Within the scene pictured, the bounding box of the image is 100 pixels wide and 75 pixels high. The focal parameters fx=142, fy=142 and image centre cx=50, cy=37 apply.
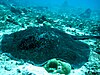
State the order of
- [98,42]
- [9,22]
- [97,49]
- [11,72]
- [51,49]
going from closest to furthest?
[11,72] → [51,49] → [97,49] → [98,42] → [9,22]

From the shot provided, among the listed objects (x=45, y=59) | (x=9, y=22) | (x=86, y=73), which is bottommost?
(x=86, y=73)

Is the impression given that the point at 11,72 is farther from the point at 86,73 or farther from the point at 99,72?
the point at 99,72

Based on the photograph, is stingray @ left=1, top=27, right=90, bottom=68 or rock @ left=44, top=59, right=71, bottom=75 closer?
rock @ left=44, top=59, right=71, bottom=75

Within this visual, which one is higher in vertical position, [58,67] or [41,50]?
[41,50]

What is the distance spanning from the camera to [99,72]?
6070 millimetres

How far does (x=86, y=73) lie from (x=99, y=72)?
2.05 feet

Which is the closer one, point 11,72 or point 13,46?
point 11,72

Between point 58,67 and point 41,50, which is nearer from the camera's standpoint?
point 58,67

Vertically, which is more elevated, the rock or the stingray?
the stingray

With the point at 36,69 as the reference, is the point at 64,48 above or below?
above

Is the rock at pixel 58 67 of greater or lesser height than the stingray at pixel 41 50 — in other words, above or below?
below

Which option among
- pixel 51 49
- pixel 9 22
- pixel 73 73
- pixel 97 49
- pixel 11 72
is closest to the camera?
pixel 11 72

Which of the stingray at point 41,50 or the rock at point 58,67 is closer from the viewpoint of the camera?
the rock at point 58,67

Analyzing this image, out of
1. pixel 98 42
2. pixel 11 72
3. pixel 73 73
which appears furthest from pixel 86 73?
pixel 98 42
